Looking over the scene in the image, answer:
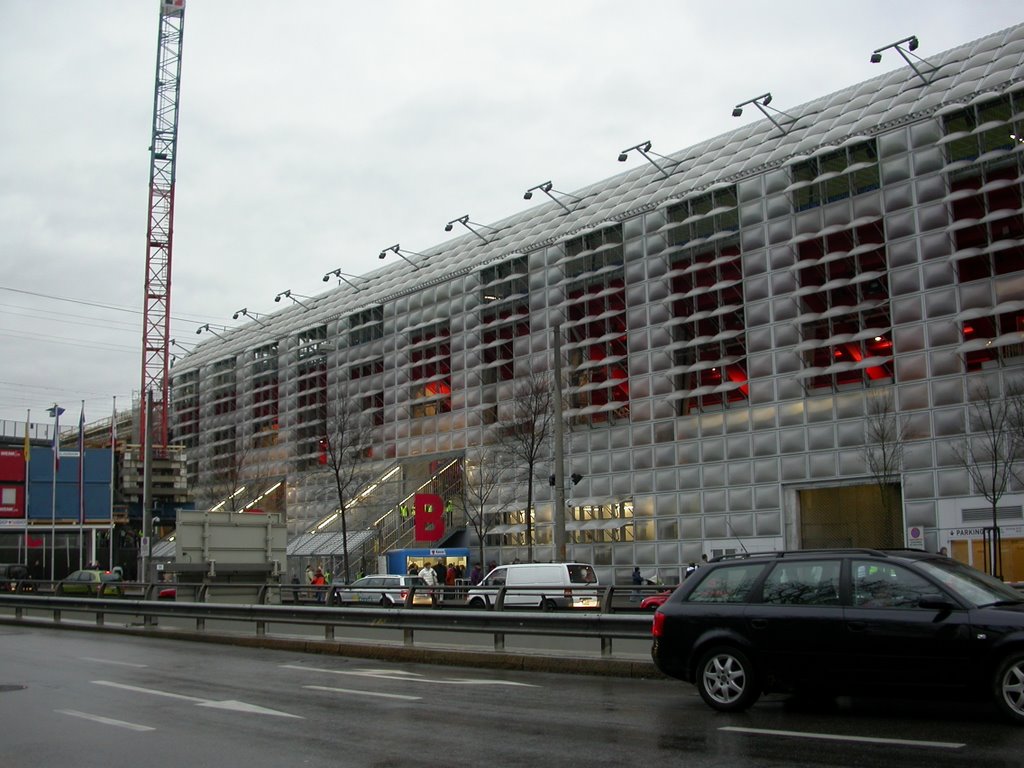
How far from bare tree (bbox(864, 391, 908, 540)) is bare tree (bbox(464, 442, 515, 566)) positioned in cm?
1880

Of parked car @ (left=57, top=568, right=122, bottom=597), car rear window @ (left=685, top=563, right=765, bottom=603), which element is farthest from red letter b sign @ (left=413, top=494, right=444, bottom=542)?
car rear window @ (left=685, top=563, right=765, bottom=603)

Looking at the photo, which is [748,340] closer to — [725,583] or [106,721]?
[725,583]

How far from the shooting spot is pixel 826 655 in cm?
1025

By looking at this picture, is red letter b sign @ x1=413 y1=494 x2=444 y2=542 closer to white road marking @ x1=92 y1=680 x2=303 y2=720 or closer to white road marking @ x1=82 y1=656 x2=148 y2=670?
white road marking @ x1=82 y1=656 x2=148 y2=670

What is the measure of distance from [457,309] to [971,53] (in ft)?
97.5

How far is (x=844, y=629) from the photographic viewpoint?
10.2 m

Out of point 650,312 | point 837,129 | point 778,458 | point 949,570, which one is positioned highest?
point 837,129

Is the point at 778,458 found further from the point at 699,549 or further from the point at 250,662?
the point at 250,662

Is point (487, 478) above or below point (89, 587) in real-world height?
above

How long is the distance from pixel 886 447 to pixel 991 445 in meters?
4.01

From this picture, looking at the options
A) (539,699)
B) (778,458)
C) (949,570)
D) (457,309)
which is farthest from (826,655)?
(457,309)

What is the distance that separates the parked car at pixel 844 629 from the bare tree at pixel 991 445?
28.2 m

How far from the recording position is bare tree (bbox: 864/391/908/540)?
133ft

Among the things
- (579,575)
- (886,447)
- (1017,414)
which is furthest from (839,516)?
(579,575)
